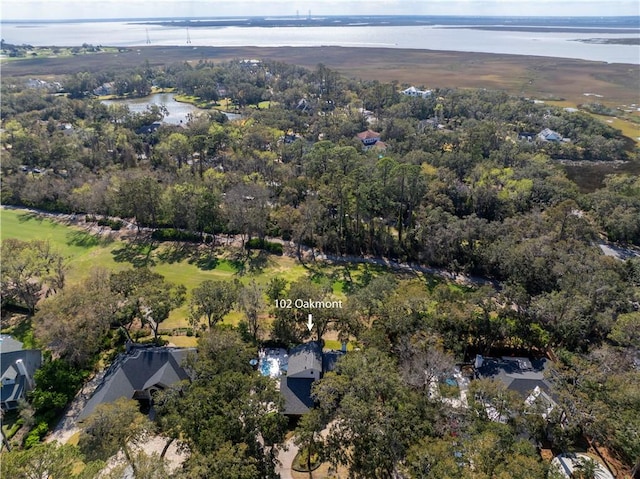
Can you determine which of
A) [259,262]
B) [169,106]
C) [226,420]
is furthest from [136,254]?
[169,106]

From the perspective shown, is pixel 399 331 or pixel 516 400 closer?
pixel 516 400

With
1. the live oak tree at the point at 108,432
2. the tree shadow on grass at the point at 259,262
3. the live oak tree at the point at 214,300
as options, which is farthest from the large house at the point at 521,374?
the tree shadow on grass at the point at 259,262

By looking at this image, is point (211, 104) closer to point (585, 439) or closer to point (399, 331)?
point (399, 331)

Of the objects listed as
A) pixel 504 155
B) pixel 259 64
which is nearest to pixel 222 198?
pixel 504 155

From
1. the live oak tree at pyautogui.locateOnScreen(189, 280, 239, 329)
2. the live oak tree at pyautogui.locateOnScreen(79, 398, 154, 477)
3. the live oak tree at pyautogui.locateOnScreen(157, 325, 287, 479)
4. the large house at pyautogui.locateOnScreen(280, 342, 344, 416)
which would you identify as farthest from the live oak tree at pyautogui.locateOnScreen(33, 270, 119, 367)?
the large house at pyautogui.locateOnScreen(280, 342, 344, 416)

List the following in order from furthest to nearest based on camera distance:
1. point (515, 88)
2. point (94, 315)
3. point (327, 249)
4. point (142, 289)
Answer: point (515, 88), point (327, 249), point (142, 289), point (94, 315)
